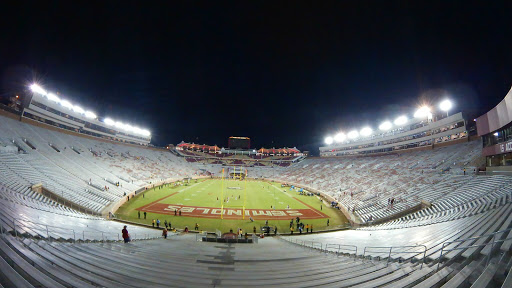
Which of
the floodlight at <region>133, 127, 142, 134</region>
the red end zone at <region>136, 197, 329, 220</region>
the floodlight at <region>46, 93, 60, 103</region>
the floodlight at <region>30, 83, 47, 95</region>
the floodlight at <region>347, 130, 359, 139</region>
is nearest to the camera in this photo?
the red end zone at <region>136, 197, 329, 220</region>

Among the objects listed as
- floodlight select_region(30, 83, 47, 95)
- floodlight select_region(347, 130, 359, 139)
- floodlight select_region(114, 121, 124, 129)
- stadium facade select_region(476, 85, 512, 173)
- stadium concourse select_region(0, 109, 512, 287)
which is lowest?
stadium concourse select_region(0, 109, 512, 287)

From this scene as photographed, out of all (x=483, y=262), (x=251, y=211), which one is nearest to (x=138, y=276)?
(x=483, y=262)

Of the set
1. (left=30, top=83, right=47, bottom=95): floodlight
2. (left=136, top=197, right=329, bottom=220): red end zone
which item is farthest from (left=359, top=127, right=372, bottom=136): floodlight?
(left=30, top=83, right=47, bottom=95): floodlight

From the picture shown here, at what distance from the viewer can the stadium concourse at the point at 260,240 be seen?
187 inches

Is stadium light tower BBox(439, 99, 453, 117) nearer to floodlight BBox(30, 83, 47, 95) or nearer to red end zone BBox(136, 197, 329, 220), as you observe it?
red end zone BBox(136, 197, 329, 220)

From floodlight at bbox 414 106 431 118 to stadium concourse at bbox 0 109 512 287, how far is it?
27.2 ft

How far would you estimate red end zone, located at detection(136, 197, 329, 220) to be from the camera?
24.0 metres

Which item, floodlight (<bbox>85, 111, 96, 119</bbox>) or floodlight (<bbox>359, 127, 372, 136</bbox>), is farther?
floodlight (<bbox>359, 127, 372, 136</bbox>)

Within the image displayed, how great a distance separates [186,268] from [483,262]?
788cm

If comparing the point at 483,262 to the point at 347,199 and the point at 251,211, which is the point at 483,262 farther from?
the point at 347,199

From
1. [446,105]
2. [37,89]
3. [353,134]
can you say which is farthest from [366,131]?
[37,89]

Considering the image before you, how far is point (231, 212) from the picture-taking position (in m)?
25.5

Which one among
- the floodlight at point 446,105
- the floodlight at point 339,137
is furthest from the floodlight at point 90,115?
the floodlight at point 446,105

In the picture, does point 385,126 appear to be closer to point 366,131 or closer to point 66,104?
point 366,131
